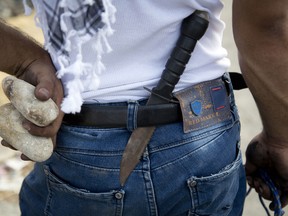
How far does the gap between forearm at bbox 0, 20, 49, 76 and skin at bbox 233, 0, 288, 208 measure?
17.2 inches

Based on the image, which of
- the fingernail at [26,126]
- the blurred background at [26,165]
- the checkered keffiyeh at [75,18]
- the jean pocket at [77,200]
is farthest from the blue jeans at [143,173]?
the blurred background at [26,165]

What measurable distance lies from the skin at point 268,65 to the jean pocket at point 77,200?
0.40 metres

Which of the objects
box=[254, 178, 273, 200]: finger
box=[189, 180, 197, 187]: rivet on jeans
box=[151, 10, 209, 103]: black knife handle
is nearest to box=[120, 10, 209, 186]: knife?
box=[151, 10, 209, 103]: black knife handle

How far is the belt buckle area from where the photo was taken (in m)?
1.25

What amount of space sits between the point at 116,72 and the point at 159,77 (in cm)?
10

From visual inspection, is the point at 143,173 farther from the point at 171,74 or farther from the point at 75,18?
the point at 75,18

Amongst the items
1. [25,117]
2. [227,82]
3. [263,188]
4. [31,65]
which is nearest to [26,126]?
[25,117]

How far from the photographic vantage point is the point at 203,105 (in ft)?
4.19

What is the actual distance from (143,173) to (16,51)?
1.24 ft

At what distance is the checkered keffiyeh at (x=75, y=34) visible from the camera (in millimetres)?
1031

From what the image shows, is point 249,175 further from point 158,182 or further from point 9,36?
point 9,36

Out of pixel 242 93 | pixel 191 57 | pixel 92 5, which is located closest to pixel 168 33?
pixel 191 57

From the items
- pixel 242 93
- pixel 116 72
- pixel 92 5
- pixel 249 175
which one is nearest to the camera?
pixel 92 5

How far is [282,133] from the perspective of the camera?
138cm
